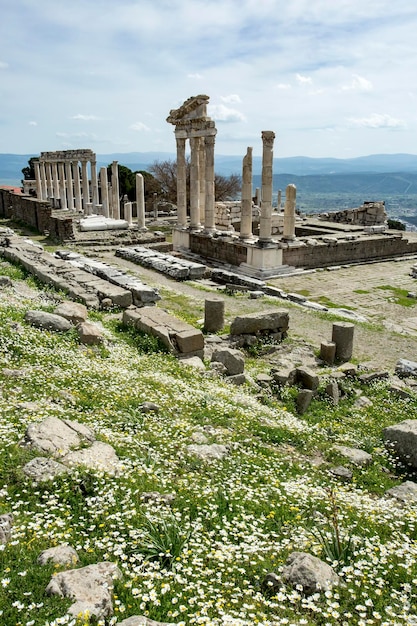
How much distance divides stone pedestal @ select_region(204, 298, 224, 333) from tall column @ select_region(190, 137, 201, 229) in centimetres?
1458

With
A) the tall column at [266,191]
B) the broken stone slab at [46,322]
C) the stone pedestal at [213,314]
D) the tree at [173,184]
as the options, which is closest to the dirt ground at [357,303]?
the stone pedestal at [213,314]

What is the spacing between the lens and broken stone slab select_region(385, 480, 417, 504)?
650 centimetres

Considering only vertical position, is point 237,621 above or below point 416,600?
above

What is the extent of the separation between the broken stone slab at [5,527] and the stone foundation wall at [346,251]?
20.3 metres

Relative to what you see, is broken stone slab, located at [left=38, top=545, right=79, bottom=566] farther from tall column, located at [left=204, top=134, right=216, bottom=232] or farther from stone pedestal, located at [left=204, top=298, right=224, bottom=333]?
tall column, located at [left=204, top=134, right=216, bottom=232]

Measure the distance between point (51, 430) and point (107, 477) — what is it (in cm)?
109

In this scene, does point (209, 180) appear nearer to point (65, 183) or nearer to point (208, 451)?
point (208, 451)

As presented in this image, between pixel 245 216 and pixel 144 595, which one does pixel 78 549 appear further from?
pixel 245 216

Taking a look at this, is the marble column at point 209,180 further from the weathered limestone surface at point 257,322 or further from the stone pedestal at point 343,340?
the stone pedestal at point 343,340

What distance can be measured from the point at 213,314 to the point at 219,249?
11.9 meters

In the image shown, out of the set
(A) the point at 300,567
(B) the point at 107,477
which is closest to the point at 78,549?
(B) the point at 107,477

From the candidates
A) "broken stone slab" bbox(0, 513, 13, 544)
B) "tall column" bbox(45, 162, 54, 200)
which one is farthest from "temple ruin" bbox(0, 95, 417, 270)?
"broken stone slab" bbox(0, 513, 13, 544)

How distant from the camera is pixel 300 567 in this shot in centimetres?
458

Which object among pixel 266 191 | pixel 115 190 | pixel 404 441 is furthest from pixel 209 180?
pixel 404 441
